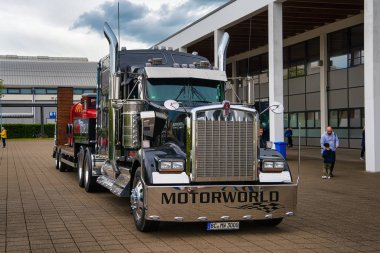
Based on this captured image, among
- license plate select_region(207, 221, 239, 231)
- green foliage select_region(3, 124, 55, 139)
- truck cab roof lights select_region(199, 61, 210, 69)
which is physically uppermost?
truck cab roof lights select_region(199, 61, 210, 69)

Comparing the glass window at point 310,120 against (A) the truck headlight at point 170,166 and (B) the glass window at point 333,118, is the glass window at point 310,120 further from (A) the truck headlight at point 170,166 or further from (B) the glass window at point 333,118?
(A) the truck headlight at point 170,166

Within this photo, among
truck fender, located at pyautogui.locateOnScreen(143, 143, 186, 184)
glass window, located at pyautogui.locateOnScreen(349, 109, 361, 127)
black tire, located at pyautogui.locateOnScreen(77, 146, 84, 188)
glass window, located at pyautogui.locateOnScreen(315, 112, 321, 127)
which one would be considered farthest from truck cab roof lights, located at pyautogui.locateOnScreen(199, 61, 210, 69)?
glass window, located at pyautogui.locateOnScreen(315, 112, 321, 127)

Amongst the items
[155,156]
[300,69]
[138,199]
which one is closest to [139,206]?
[138,199]

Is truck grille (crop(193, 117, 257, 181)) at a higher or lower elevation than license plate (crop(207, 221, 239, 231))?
higher

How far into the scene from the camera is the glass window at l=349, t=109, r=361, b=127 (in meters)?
31.2

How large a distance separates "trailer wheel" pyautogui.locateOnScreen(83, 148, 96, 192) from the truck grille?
19.5 ft

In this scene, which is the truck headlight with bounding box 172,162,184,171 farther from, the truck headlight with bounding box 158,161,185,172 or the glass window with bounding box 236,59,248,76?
the glass window with bounding box 236,59,248,76

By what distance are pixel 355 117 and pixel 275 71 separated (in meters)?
9.84

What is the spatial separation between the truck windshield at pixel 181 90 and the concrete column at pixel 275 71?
1388 cm

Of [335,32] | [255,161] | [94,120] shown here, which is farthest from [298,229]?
[335,32]

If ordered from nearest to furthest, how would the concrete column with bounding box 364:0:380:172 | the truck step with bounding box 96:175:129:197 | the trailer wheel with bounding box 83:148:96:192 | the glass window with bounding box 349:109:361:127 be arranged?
the truck step with bounding box 96:175:129:197 < the trailer wheel with bounding box 83:148:96:192 < the concrete column with bounding box 364:0:380:172 < the glass window with bounding box 349:109:361:127

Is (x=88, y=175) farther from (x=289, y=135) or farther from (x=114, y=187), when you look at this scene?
(x=289, y=135)

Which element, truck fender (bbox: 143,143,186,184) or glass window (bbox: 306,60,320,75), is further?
glass window (bbox: 306,60,320,75)

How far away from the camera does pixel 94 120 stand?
559 inches
